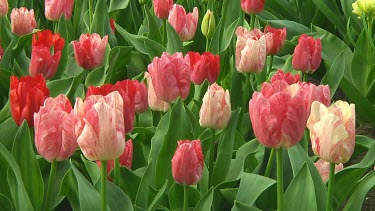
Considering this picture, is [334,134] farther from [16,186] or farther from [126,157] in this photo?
[16,186]

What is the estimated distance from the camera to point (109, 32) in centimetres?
295

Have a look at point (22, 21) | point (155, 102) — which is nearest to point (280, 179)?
point (155, 102)

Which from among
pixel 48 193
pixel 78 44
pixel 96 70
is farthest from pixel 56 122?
pixel 96 70

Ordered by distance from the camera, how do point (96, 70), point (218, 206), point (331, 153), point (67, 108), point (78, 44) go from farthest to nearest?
1. point (96, 70)
2. point (78, 44)
3. point (218, 206)
4. point (67, 108)
5. point (331, 153)

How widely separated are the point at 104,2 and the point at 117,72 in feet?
0.86

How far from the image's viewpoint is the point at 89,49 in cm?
225

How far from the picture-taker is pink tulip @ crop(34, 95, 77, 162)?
151cm

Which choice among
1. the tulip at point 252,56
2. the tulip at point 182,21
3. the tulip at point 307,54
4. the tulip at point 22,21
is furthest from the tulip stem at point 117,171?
the tulip at point 22,21

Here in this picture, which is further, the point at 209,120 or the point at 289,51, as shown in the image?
the point at 289,51

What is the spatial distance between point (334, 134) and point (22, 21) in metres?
1.48

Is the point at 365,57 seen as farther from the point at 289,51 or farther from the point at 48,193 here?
the point at 48,193

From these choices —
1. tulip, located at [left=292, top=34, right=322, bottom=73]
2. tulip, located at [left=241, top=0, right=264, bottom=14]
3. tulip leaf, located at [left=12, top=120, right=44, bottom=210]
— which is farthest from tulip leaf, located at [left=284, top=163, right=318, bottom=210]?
tulip, located at [left=241, top=0, right=264, bottom=14]

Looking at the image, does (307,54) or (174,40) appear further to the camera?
(174,40)

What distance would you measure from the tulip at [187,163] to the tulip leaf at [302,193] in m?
0.22
